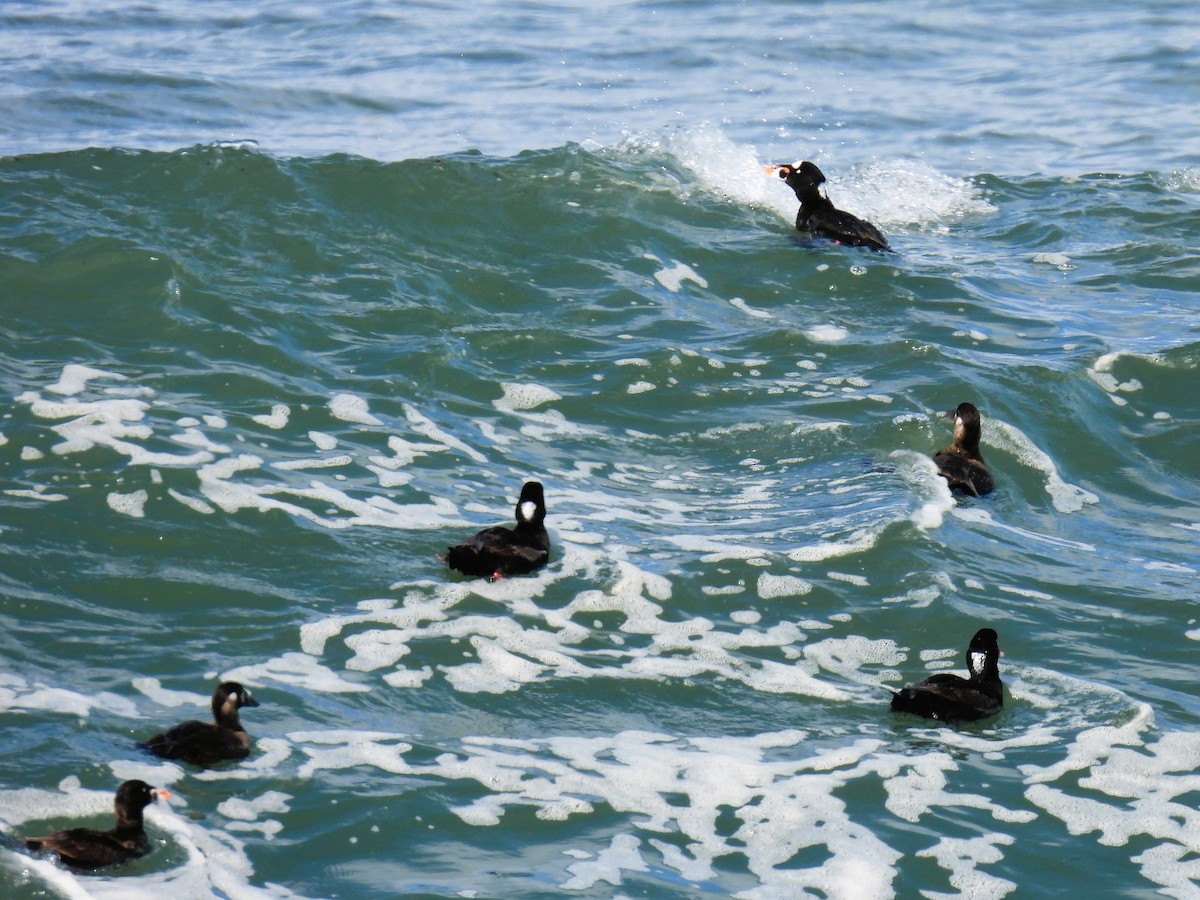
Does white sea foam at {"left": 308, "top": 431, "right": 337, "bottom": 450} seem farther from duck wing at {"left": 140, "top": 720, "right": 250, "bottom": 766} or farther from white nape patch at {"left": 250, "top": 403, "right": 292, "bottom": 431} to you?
duck wing at {"left": 140, "top": 720, "right": 250, "bottom": 766}

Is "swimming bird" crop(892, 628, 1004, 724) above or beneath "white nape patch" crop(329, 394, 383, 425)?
beneath

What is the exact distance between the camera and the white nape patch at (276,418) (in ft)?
37.0

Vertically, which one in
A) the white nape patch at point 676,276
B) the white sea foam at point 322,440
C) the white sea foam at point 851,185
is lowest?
the white sea foam at point 322,440

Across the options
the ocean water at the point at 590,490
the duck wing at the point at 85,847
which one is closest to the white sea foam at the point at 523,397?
the ocean water at the point at 590,490

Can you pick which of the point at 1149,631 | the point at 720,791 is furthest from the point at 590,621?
the point at 1149,631

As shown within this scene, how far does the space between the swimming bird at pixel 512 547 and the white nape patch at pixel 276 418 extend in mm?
2395

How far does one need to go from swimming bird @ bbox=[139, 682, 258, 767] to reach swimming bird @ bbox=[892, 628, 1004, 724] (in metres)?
3.24

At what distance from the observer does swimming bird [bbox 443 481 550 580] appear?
9.11 metres

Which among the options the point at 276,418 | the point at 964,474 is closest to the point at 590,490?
the point at 276,418

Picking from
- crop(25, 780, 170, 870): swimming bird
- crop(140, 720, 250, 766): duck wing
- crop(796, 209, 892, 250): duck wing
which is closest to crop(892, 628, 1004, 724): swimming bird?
crop(140, 720, 250, 766): duck wing

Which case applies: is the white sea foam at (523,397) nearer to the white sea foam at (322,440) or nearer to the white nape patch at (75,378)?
the white sea foam at (322,440)

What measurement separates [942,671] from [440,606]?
2809mm

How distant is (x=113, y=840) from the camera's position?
20.9ft

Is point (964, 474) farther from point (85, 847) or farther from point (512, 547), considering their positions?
point (85, 847)
